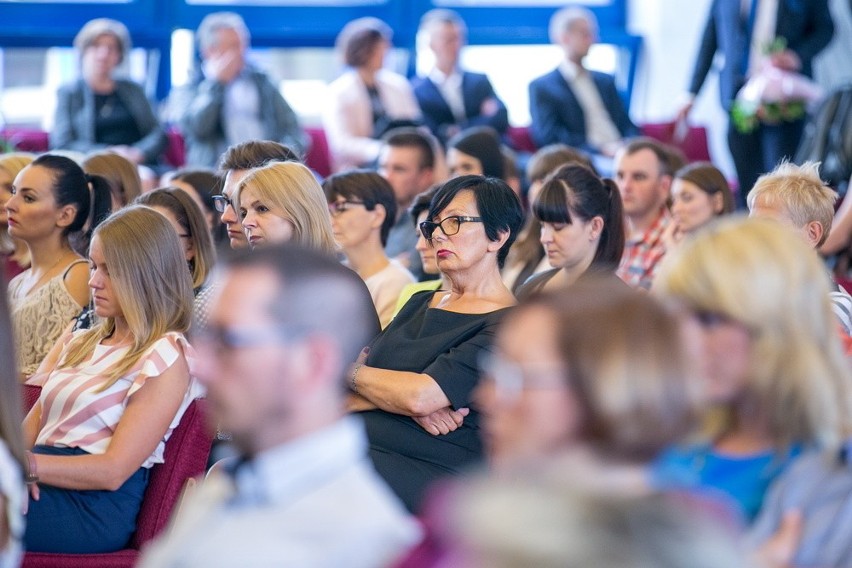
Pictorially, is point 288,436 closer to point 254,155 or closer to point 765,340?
point 765,340

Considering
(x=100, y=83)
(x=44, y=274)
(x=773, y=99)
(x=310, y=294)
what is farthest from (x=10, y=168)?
(x=773, y=99)

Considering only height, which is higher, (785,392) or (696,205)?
(785,392)

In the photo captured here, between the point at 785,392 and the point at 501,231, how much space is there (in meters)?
1.48

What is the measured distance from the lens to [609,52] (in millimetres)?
9266

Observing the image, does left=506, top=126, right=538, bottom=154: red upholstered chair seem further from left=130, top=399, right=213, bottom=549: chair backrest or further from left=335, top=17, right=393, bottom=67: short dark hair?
left=130, top=399, right=213, bottom=549: chair backrest

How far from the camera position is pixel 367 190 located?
4.41 metres

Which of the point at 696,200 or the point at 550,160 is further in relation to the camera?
the point at 550,160

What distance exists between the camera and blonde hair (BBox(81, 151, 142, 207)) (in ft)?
15.5

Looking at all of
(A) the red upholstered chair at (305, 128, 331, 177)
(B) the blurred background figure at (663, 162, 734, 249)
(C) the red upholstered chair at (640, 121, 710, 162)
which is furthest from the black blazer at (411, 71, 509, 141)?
(B) the blurred background figure at (663, 162, 734, 249)

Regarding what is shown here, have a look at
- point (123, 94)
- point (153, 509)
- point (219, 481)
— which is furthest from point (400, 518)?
point (123, 94)

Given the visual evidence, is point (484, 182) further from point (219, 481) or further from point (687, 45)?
point (687, 45)

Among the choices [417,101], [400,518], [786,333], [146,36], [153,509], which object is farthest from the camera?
[146,36]

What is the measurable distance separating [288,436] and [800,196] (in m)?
2.25

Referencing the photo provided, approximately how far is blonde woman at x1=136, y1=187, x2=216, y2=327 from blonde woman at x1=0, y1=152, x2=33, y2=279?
3.03 feet
